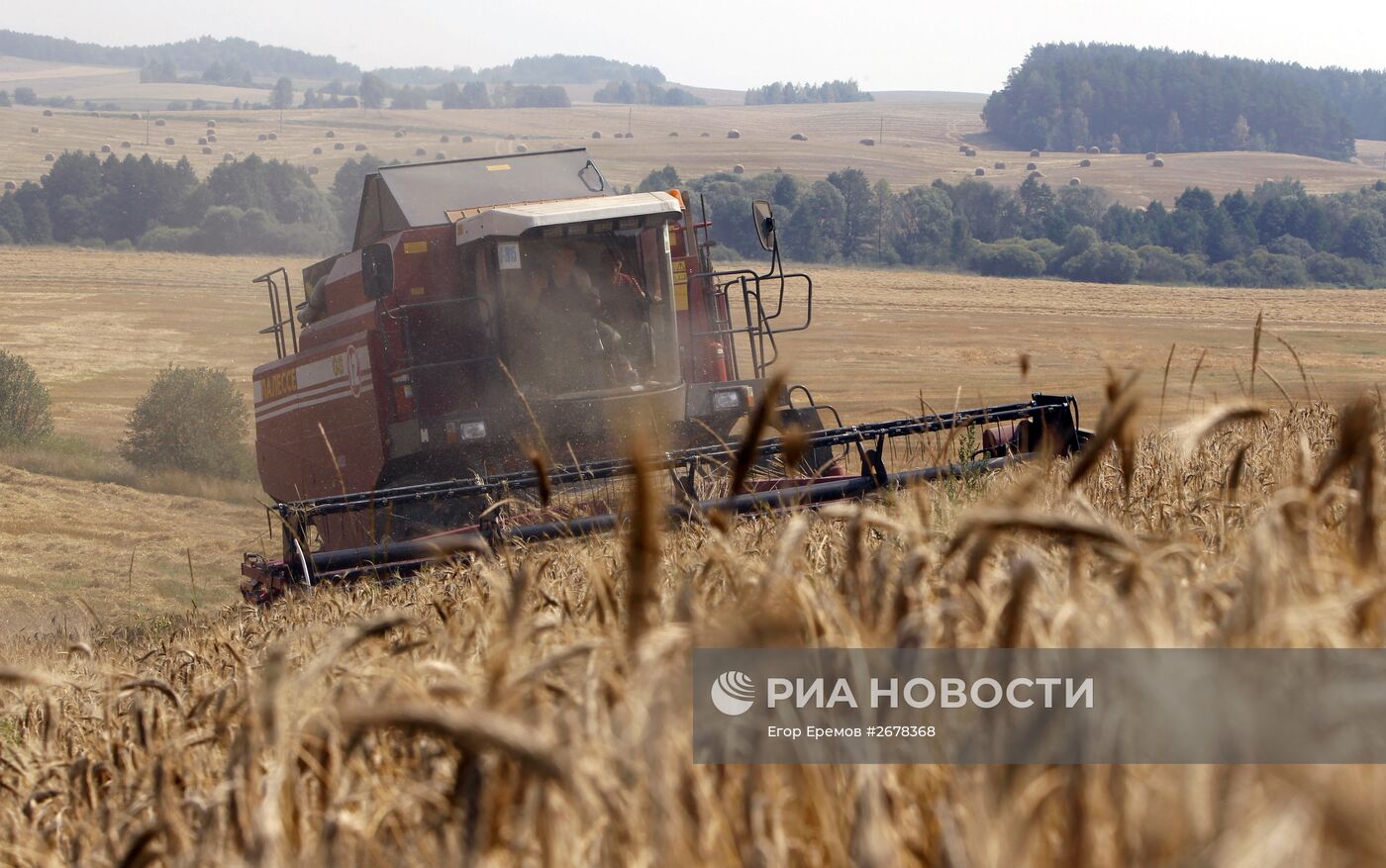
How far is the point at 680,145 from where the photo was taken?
11106 centimetres

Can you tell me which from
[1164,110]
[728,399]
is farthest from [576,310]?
[1164,110]

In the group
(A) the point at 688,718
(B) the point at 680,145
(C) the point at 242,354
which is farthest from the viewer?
(B) the point at 680,145

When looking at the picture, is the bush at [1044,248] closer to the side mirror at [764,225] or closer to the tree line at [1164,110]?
the side mirror at [764,225]

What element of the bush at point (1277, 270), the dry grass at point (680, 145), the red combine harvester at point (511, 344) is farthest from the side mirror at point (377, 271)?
the dry grass at point (680, 145)

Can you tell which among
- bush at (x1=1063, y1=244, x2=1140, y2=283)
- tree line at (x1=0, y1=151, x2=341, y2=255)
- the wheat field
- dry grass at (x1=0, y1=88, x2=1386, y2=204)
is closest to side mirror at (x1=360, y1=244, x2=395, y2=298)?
the wheat field

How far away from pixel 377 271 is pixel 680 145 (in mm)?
103533

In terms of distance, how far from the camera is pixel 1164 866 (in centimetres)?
116

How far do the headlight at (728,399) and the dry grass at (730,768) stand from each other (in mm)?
8312

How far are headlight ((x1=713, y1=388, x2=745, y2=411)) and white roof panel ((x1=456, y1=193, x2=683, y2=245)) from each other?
143 cm

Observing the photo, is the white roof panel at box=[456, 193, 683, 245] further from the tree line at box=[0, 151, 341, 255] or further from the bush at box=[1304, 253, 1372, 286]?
the tree line at box=[0, 151, 341, 255]

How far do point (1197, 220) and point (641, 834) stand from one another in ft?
237

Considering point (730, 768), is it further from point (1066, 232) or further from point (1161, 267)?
point (1066, 232)

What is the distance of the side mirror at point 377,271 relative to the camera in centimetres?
987

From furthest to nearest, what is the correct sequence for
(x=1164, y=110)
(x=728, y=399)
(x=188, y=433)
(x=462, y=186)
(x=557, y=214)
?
(x=1164, y=110)
(x=188, y=433)
(x=462, y=186)
(x=728, y=399)
(x=557, y=214)
